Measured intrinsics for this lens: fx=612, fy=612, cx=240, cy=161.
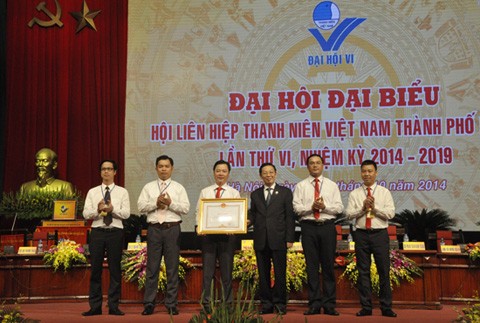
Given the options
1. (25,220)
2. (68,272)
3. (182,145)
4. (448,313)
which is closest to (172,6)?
(182,145)

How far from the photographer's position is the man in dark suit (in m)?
4.70

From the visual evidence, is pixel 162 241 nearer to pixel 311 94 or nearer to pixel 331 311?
pixel 331 311

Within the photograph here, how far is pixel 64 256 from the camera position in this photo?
5.54 m

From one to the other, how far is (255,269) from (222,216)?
752 mm

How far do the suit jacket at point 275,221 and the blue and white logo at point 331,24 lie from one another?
2.98 metres

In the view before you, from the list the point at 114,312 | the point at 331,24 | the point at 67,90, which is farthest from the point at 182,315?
the point at 67,90

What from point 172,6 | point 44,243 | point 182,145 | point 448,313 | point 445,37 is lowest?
point 448,313

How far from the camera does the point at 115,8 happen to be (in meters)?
8.06

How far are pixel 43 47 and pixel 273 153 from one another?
3502mm

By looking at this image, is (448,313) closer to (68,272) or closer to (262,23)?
(68,272)

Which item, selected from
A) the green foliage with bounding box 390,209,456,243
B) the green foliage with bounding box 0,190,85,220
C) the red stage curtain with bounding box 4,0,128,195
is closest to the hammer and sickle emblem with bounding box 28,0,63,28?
the red stage curtain with bounding box 4,0,128,195

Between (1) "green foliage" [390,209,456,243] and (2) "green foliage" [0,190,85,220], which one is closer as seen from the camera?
(1) "green foliage" [390,209,456,243]

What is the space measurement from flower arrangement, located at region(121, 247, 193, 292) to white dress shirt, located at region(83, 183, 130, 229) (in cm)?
64

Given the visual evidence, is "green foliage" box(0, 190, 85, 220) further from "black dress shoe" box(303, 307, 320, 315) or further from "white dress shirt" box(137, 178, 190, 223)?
"black dress shoe" box(303, 307, 320, 315)
